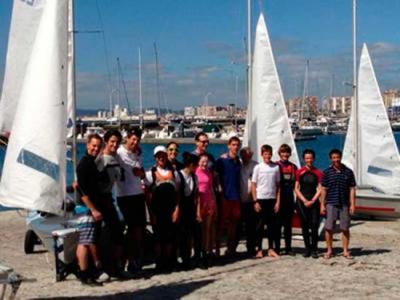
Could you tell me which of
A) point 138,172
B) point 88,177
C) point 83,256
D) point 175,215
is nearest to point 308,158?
point 175,215

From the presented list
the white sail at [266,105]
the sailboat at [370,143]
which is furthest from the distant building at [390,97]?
the white sail at [266,105]

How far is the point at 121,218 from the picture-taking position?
8.30 metres

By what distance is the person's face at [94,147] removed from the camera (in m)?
7.62

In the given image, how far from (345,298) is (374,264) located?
2.12 m

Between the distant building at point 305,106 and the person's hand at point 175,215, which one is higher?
the distant building at point 305,106

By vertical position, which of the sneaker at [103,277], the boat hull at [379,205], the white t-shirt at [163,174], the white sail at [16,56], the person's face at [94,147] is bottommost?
the boat hull at [379,205]

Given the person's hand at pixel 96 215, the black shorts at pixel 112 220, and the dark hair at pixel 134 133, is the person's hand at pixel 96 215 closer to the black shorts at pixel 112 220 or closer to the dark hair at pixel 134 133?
the black shorts at pixel 112 220

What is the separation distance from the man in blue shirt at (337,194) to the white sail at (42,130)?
3992mm

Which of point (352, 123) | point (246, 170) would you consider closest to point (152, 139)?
point (352, 123)

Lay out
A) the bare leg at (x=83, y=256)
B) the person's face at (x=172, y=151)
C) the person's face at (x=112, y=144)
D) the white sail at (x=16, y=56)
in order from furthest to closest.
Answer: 1. the white sail at (x=16, y=56)
2. the person's face at (x=172, y=151)
3. the person's face at (x=112, y=144)
4. the bare leg at (x=83, y=256)

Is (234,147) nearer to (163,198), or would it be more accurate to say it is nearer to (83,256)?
(163,198)

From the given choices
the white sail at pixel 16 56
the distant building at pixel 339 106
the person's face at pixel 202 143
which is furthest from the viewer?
the distant building at pixel 339 106

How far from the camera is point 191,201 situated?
8586 mm

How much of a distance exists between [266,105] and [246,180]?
3.58 metres
